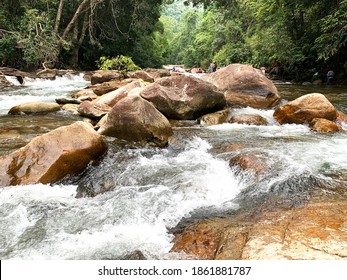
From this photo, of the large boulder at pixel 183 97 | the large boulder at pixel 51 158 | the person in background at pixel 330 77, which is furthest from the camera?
the person in background at pixel 330 77

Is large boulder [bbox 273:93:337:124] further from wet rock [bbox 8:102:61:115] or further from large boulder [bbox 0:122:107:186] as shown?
wet rock [bbox 8:102:61:115]

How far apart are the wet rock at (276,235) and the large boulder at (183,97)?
4648 millimetres

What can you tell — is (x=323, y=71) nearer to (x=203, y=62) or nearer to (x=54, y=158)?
(x=54, y=158)

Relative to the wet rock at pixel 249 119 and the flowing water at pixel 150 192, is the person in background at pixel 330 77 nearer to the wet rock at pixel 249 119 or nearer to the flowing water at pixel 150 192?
the wet rock at pixel 249 119

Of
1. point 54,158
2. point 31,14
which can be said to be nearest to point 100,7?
point 31,14

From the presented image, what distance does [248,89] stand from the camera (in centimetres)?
962

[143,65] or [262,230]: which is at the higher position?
[262,230]

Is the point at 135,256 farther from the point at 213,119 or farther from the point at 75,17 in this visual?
the point at 75,17

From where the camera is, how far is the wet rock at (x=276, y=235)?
2.51 meters

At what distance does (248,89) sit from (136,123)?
487 centimetres

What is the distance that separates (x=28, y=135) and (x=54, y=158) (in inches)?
86.8

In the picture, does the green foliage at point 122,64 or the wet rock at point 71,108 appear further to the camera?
the green foliage at point 122,64

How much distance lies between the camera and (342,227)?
2.84 m

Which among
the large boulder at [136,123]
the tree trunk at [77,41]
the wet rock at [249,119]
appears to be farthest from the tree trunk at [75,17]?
the large boulder at [136,123]
